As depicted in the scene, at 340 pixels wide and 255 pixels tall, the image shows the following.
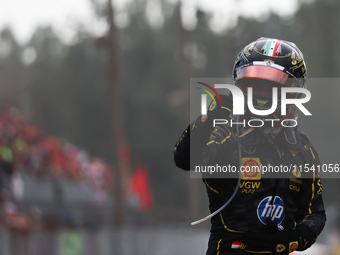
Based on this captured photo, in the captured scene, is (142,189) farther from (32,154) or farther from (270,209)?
(270,209)

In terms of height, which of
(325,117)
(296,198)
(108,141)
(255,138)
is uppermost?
(255,138)

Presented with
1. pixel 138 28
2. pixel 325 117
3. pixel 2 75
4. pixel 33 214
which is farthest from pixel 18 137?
pixel 138 28

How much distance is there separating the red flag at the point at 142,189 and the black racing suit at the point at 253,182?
1866 cm

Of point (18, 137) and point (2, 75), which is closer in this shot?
point (18, 137)

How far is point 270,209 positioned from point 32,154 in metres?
9.44

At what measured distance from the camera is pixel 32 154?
452 inches

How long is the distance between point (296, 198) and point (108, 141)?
3701 cm

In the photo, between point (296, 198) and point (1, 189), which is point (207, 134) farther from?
point (1, 189)

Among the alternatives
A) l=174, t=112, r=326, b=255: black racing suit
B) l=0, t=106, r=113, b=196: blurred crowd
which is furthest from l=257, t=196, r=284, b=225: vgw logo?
l=0, t=106, r=113, b=196: blurred crowd

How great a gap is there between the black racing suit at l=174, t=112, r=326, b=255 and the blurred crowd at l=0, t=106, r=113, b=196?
742cm

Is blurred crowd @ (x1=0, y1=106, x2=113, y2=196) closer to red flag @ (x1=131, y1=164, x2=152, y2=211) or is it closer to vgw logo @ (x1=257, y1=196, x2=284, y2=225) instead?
red flag @ (x1=131, y1=164, x2=152, y2=211)

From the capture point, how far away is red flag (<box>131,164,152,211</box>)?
2148 cm

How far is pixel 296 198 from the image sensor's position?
2.85m

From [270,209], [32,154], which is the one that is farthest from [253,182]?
[32,154]
